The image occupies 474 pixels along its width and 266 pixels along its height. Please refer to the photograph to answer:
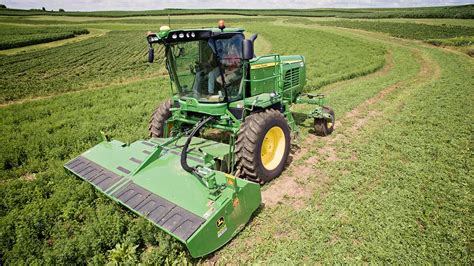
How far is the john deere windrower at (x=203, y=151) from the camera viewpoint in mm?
3613

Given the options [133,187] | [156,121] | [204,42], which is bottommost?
[133,187]

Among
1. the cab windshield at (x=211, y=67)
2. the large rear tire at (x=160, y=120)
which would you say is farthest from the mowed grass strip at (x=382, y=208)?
the large rear tire at (x=160, y=120)

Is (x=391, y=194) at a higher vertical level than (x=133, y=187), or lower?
lower

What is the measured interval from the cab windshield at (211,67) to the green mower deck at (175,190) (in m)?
1.05

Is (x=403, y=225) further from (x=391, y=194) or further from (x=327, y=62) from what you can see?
(x=327, y=62)

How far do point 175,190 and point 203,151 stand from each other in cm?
105

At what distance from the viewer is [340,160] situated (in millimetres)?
6070

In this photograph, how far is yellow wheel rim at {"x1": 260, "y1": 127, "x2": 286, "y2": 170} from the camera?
5.25 metres

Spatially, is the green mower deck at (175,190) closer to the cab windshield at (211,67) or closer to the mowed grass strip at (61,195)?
the mowed grass strip at (61,195)

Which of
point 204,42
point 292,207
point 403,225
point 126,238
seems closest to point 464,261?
point 403,225

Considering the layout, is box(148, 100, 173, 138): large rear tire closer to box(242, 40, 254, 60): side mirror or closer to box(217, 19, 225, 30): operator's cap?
box(217, 19, 225, 30): operator's cap

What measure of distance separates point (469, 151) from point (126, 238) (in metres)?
7.10

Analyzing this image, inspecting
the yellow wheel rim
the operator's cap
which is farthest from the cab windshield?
the yellow wheel rim

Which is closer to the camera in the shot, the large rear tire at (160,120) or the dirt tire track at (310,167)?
the dirt tire track at (310,167)
